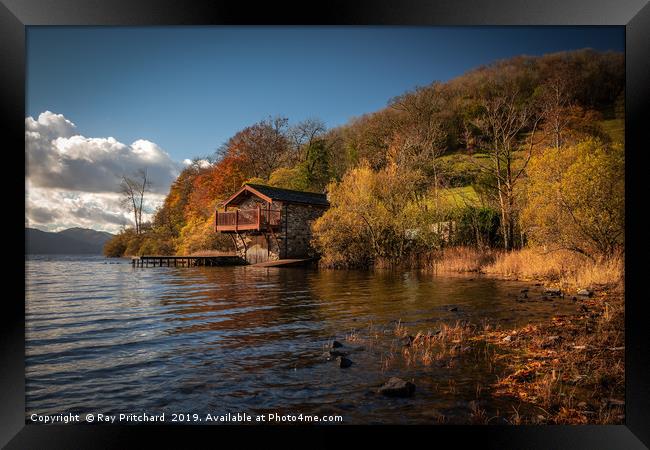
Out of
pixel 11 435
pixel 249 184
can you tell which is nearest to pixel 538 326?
pixel 11 435

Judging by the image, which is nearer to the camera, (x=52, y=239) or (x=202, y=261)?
(x=52, y=239)

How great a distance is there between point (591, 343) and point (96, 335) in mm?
7374

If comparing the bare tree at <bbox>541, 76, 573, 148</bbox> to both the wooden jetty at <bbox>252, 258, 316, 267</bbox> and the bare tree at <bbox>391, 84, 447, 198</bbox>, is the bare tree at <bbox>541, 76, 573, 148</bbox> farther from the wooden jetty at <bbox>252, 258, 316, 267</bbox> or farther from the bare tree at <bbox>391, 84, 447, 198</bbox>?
the wooden jetty at <bbox>252, 258, 316, 267</bbox>

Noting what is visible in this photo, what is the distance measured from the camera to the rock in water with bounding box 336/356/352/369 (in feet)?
16.3

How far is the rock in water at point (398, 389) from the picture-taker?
4.04 meters

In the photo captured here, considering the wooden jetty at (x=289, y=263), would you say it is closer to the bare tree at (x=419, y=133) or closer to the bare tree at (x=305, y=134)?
the bare tree at (x=305, y=134)

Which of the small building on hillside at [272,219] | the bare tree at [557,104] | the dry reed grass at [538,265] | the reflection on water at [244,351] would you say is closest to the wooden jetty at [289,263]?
the small building on hillside at [272,219]

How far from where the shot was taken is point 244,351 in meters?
5.71

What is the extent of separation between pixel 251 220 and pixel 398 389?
18.9 m

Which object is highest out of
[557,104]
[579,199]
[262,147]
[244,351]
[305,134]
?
[305,134]

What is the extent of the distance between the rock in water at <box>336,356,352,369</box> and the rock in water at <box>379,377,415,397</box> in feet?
2.89

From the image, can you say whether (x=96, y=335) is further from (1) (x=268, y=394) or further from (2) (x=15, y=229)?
(1) (x=268, y=394)

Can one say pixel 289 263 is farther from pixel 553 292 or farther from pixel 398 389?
pixel 398 389
